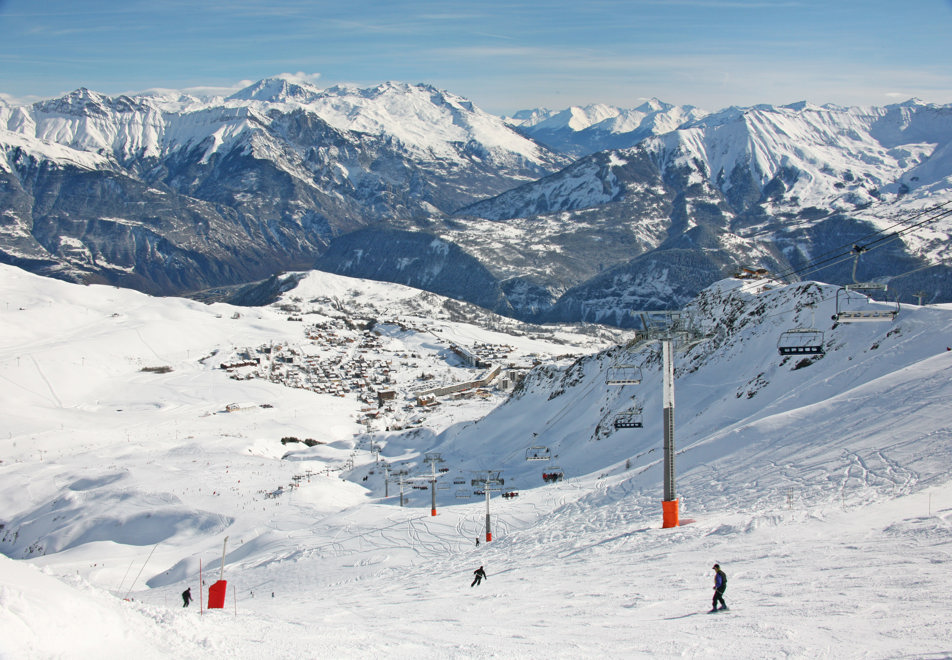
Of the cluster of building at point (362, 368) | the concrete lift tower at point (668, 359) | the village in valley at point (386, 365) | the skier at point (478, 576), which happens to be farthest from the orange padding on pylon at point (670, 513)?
the cluster of building at point (362, 368)

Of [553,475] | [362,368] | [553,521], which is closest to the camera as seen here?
[553,521]

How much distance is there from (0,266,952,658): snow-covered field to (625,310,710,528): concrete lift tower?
54.1 inches

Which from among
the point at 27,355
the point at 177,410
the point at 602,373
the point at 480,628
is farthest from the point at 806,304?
the point at 27,355

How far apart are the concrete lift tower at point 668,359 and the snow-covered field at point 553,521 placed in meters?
1.37

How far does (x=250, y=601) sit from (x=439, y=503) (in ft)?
63.2

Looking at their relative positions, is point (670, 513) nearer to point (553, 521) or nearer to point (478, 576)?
point (478, 576)

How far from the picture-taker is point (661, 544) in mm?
23969

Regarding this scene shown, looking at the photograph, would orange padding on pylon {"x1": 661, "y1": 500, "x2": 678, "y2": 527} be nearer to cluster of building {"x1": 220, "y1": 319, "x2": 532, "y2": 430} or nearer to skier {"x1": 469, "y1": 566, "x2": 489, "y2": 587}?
skier {"x1": 469, "y1": 566, "x2": 489, "y2": 587}

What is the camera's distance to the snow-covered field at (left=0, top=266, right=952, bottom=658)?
15055mm

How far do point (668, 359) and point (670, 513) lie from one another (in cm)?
530

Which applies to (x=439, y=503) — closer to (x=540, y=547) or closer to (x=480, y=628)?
(x=540, y=547)

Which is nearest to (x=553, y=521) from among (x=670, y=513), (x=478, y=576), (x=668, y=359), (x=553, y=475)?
(x=670, y=513)

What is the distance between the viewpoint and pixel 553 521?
32.4 meters

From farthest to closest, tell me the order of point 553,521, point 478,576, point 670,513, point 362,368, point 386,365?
1. point 386,365
2. point 362,368
3. point 553,521
4. point 670,513
5. point 478,576
